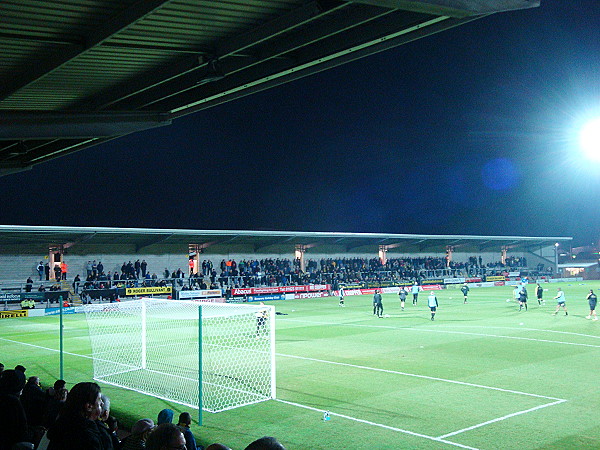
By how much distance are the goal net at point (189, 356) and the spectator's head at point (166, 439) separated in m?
7.88

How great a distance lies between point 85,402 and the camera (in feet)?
16.2

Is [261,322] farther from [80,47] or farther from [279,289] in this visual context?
[279,289]

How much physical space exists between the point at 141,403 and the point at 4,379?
24.2ft

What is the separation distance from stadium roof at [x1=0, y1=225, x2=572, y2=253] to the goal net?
17790 millimetres

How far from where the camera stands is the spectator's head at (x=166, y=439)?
14.8 feet

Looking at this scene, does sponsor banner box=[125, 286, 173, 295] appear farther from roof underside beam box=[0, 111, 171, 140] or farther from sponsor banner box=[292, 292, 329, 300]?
roof underside beam box=[0, 111, 171, 140]

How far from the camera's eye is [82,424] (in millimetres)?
4738

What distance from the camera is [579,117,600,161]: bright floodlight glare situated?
7981cm

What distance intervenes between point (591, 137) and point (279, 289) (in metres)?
53.8

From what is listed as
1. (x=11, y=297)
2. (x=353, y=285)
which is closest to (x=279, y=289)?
(x=353, y=285)

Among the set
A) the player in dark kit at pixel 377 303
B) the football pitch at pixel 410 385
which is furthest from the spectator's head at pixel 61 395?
the player in dark kit at pixel 377 303

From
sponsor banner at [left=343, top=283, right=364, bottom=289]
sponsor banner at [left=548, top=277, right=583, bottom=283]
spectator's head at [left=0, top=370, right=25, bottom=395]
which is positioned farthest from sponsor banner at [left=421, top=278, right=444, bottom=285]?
spectator's head at [left=0, top=370, right=25, bottom=395]

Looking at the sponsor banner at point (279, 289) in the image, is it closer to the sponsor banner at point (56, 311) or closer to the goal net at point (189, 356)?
the sponsor banner at point (56, 311)

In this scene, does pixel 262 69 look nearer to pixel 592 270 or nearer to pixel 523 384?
pixel 523 384
